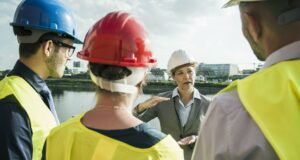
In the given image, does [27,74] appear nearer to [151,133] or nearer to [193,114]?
[151,133]

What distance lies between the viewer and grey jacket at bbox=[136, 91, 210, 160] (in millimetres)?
4340

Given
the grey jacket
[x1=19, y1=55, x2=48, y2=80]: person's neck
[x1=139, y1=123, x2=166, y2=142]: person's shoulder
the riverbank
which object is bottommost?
the riverbank

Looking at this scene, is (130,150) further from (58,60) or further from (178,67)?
(178,67)

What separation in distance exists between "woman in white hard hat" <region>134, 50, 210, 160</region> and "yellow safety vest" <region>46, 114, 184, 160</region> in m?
2.65

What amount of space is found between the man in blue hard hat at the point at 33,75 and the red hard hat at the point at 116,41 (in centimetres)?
66

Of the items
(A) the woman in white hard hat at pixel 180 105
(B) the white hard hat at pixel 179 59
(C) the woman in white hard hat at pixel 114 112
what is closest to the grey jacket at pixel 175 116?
(A) the woman in white hard hat at pixel 180 105

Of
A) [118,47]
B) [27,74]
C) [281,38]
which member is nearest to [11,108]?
[27,74]

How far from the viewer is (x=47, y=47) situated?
2.78 metres

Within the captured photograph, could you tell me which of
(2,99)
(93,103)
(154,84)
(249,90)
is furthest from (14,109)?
(154,84)

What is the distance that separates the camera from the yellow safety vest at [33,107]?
7.40 ft

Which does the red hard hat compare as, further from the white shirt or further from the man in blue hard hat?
the white shirt

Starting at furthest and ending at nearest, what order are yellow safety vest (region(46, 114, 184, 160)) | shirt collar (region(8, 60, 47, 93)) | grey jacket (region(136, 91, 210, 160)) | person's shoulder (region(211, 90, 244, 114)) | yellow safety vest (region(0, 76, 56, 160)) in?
grey jacket (region(136, 91, 210, 160))
shirt collar (region(8, 60, 47, 93))
yellow safety vest (region(0, 76, 56, 160))
yellow safety vest (region(46, 114, 184, 160))
person's shoulder (region(211, 90, 244, 114))

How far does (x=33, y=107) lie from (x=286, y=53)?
68.2 inches

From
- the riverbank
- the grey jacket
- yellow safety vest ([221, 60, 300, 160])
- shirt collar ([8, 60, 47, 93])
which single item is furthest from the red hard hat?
the riverbank
